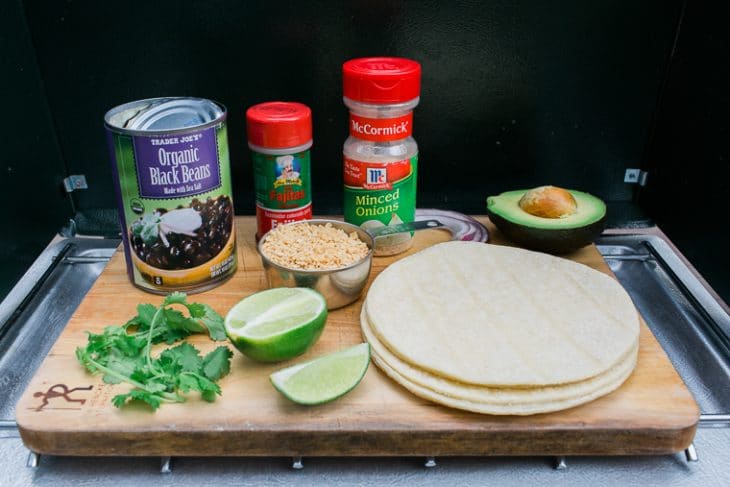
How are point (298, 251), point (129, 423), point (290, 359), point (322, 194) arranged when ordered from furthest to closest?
point (322, 194) < point (298, 251) < point (290, 359) < point (129, 423)

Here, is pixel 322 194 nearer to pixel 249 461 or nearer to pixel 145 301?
pixel 145 301

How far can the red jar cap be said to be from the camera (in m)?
1.21

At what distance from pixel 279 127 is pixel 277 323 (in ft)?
1.35

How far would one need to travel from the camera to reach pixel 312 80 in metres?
1.42

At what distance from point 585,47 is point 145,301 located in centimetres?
103

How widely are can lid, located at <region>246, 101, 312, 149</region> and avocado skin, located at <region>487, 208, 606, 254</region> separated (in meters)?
0.44

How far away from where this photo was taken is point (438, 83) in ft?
4.69

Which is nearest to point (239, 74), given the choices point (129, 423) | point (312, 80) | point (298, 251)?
point (312, 80)

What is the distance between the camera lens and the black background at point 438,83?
133 cm

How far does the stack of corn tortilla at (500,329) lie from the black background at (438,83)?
0.33 metres

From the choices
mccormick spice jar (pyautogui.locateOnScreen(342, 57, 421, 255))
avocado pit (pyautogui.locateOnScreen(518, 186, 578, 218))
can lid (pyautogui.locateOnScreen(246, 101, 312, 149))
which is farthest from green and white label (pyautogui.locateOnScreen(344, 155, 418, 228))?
avocado pit (pyautogui.locateOnScreen(518, 186, 578, 218))

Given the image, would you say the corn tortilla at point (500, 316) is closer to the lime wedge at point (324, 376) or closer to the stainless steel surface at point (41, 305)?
the lime wedge at point (324, 376)

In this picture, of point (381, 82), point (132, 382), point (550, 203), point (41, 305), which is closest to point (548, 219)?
point (550, 203)

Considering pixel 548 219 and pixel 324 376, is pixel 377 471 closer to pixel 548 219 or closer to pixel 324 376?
pixel 324 376
